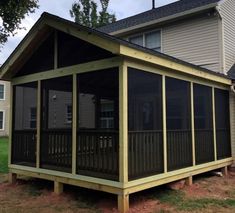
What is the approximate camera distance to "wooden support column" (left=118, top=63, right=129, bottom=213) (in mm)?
5600

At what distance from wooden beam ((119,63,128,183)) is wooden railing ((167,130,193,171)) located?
160cm

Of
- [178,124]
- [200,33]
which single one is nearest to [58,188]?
[178,124]

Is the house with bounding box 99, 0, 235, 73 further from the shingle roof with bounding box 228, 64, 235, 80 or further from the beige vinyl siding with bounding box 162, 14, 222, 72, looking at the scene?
the shingle roof with bounding box 228, 64, 235, 80

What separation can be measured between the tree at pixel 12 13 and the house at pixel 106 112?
3990 mm

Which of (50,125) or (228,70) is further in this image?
(228,70)

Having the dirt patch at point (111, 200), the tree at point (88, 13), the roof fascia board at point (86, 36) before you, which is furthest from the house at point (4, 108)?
the roof fascia board at point (86, 36)

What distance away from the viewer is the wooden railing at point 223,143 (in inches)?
367

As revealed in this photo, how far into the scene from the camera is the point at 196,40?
37.2 ft

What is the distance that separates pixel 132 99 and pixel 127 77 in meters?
0.49

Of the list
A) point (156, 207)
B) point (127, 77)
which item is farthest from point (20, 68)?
point (156, 207)

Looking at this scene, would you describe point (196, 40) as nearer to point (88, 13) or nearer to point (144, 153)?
point (144, 153)

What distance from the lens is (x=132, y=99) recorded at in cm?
609

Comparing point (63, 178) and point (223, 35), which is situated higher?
point (223, 35)

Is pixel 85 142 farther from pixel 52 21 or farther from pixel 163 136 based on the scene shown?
pixel 52 21
